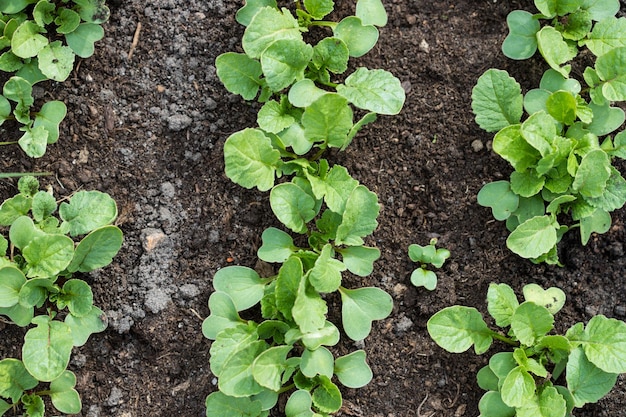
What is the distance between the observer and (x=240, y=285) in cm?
231

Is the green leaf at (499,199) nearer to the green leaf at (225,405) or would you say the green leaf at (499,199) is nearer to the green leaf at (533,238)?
the green leaf at (533,238)

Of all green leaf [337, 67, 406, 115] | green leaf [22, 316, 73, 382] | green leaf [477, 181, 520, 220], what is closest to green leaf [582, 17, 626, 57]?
green leaf [477, 181, 520, 220]

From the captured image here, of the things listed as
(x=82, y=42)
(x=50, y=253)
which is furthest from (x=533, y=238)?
(x=82, y=42)

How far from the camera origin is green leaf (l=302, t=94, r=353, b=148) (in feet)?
7.22

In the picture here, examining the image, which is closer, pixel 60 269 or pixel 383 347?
pixel 60 269

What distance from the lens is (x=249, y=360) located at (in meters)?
2.21

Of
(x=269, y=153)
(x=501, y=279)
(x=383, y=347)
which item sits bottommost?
(x=383, y=347)

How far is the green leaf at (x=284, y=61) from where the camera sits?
2246mm

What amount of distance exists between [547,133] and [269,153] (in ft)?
2.99

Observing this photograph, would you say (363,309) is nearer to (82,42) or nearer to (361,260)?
(361,260)

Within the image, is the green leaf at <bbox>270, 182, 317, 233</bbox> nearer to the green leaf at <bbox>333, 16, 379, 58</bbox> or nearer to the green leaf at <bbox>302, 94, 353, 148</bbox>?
the green leaf at <bbox>302, 94, 353, 148</bbox>

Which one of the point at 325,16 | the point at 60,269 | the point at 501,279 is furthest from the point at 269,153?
the point at 501,279

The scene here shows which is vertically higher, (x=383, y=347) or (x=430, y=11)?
(x=430, y=11)

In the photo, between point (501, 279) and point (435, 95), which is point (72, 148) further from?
point (501, 279)
